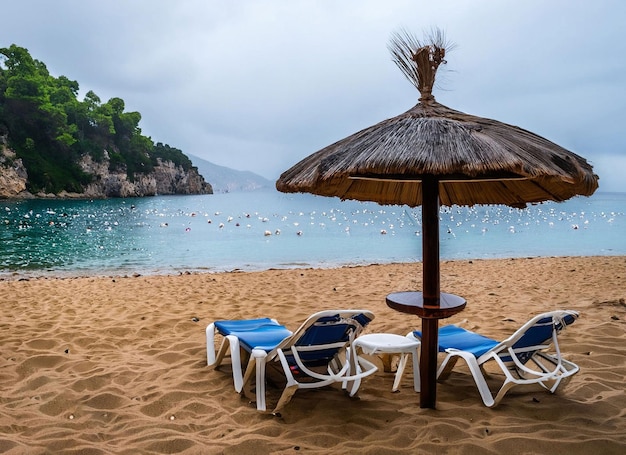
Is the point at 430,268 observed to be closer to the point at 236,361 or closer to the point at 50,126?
the point at 236,361

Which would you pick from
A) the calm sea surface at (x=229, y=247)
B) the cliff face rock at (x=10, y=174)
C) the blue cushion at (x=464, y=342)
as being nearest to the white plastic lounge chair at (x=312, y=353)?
the blue cushion at (x=464, y=342)

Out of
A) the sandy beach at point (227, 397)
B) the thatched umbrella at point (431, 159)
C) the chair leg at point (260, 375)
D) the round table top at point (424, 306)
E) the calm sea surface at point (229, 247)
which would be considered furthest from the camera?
the calm sea surface at point (229, 247)

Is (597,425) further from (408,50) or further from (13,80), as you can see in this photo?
(13,80)

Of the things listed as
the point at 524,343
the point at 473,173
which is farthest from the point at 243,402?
the point at 473,173

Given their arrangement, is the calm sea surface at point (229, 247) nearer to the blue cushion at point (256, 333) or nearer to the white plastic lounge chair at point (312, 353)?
the blue cushion at point (256, 333)

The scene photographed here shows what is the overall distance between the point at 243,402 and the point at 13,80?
81.7 m

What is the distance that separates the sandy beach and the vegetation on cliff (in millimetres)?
69651

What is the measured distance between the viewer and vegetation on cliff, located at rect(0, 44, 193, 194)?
68938 millimetres

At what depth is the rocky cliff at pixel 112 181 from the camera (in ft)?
203

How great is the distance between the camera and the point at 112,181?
85062 mm

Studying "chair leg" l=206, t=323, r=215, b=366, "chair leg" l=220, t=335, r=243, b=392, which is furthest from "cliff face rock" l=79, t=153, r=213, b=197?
"chair leg" l=220, t=335, r=243, b=392

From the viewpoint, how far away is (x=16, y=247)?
63.0 feet

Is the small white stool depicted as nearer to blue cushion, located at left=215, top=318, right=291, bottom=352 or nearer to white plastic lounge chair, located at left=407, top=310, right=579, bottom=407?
white plastic lounge chair, located at left=407, top=310, right=579, bottom=407

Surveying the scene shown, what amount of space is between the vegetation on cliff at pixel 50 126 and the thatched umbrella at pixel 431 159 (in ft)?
240
